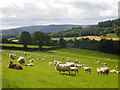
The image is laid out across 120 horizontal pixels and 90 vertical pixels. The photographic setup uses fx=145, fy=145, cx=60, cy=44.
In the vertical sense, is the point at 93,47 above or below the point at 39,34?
below

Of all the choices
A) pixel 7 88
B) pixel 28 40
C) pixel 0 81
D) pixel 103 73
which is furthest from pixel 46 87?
pixel 28 40

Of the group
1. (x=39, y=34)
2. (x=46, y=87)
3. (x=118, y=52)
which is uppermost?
(x=39, y=34)

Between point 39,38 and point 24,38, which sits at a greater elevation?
point 24,38

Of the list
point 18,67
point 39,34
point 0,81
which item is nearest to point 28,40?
point 39,34

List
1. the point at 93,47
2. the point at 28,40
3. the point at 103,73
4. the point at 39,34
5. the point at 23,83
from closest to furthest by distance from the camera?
the point at 23,83 → the point at 103,73 → the point at 28,40 → the point at 39,34 → the point at 93,47

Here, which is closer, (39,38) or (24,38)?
(24,38)

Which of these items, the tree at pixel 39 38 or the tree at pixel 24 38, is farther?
the tree at pixel 39 38

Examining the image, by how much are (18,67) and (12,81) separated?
30.8 ft

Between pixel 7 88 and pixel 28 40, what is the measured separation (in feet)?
278

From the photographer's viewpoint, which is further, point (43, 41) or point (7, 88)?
point (43, 41)

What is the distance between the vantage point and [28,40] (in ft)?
325

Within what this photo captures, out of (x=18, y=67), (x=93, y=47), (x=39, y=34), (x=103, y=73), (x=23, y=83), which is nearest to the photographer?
(x=23, y=83)

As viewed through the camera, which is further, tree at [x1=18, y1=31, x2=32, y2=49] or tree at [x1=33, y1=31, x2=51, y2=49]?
tree at [x1=33, y1=31, x2=51, y2=49]

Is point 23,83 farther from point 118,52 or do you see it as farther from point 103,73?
point 118,52
